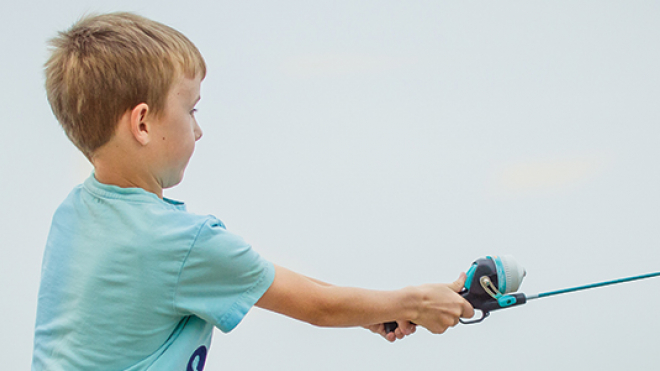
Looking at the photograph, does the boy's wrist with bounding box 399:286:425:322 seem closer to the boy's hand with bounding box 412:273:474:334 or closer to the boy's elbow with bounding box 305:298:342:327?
the boy's hand with bounding box 412:273:474:334

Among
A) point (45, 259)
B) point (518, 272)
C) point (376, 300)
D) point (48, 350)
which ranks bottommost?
point (48, 350)

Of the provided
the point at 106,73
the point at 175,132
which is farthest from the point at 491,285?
the point at 106,73

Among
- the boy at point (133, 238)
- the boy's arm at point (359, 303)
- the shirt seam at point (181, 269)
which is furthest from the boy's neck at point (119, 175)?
the boy's arm at point (359, 303)

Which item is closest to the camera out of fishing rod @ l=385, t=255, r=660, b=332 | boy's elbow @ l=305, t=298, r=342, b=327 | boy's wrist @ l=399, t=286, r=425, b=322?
boy's elbow @ l=305, t=298, r=342, b=327

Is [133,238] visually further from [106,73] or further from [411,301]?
[411,301]

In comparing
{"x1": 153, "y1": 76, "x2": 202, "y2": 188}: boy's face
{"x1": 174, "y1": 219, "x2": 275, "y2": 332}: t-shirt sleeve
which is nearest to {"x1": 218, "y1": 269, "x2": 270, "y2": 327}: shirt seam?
{"x1": 174, "y1": 219, "x2": 275, "y2": 332}: t-shirt sleeve

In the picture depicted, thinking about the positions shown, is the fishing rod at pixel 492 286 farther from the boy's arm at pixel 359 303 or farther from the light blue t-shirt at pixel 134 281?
the light blue t-shirt at pixel 134 281

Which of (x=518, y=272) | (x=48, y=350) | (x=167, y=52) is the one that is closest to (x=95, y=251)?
(x=48, y=350)

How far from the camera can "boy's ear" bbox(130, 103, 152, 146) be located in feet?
2.67

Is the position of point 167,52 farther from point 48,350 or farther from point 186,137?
point 48,350

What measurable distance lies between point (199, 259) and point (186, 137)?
0.58 feet

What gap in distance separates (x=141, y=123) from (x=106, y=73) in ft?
0.25

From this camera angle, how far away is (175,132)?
85 centimetres

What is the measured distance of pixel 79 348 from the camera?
2.61 feet
